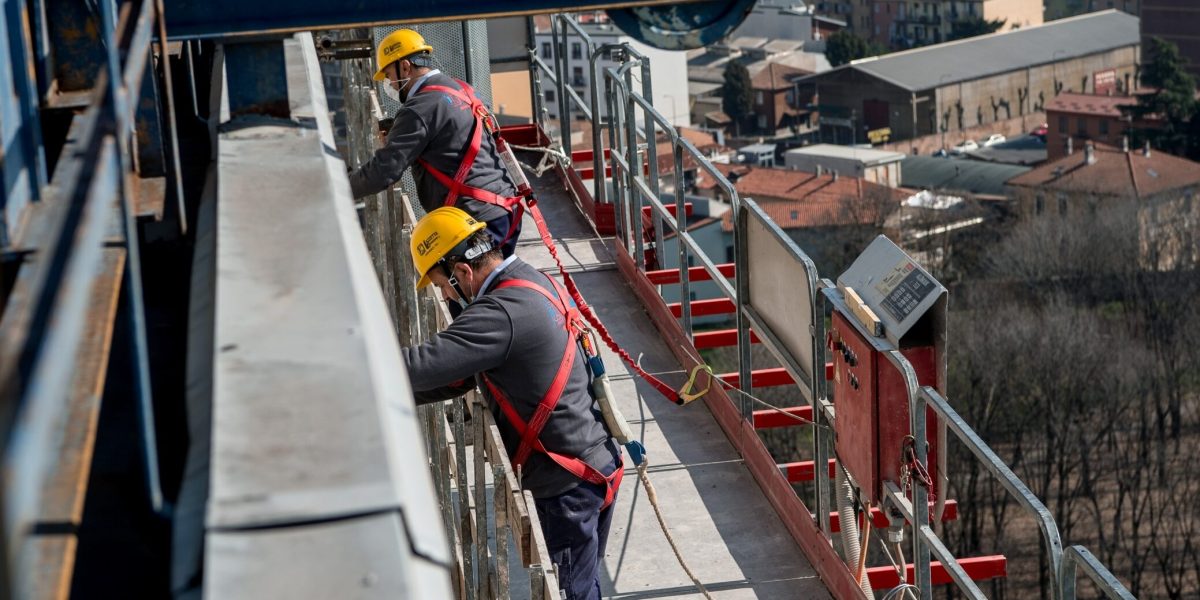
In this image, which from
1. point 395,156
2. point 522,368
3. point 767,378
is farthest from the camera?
point 767,378

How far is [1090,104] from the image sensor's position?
82938 millimetres

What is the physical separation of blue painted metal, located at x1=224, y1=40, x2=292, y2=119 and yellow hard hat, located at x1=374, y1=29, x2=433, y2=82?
296 cm

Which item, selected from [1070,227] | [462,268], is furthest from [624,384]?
[1070,227]

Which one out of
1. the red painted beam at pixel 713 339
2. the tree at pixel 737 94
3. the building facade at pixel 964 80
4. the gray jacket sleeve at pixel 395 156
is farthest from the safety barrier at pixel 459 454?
the tree at pixel 737 94

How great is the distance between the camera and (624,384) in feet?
26.4

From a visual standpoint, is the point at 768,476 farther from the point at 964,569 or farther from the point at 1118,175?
the point at 1118,175

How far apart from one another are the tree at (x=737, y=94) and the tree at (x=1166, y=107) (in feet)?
78.4

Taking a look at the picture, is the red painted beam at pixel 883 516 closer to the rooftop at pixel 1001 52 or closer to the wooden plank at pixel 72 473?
the wooden plank at pixel 72 473

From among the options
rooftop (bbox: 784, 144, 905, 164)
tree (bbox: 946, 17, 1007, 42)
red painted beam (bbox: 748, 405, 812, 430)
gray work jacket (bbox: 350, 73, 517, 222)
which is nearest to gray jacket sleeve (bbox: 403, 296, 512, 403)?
gray work jacket (bbox: 350, 73, 517, 222)

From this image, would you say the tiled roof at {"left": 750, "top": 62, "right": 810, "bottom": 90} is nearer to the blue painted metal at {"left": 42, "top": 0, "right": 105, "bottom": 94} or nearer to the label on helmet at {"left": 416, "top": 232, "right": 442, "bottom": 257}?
the label on helmet at {"left": 416, "top": 232, "right": 442, "bottom": 257}

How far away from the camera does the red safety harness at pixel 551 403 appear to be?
4855mm

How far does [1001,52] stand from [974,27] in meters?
12.4

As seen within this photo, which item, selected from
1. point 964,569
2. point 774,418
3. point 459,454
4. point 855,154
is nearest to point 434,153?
point 459,454

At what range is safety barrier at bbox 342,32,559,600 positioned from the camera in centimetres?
456
